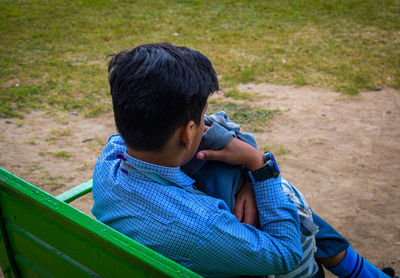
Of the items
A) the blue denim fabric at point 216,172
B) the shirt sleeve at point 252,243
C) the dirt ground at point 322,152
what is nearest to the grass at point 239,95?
the dirt ground at point 322,152

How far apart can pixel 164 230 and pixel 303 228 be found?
0.73 m

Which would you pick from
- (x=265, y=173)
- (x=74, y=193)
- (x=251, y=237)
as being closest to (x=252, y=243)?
(x=251, y=237)

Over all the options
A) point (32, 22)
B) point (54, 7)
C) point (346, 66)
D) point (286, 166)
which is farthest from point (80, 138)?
point (54, 7)

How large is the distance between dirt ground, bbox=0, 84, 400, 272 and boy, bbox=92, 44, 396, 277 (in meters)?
1.80

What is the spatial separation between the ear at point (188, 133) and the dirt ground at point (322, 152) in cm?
199

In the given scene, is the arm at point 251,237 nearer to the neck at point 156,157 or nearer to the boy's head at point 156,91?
the neck at point 156,157

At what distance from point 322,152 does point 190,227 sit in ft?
10.2

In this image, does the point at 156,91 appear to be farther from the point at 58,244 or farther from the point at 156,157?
the point at 58,244

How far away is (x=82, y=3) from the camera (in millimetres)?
10781

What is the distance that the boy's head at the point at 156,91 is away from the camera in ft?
3.92

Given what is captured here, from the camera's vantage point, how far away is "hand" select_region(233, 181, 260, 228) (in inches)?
58.6

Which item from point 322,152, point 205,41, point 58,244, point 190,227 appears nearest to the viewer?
point 190,227

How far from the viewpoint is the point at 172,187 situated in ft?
4.18

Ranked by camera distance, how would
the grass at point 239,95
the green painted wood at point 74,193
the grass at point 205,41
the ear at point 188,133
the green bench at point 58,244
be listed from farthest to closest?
the grass at point 205,41
the grass at point 239,95
the green painted wood at point 74,193
the ear at point 188,133
the green bench at point 58,244
